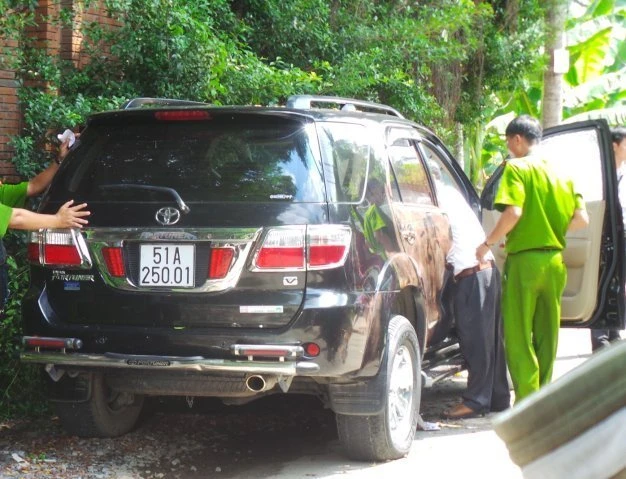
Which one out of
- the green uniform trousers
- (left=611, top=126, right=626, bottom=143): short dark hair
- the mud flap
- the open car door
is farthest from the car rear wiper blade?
(left=611, top=126, right=626, bottom=143): short dark hair

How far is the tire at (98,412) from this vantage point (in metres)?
6.46

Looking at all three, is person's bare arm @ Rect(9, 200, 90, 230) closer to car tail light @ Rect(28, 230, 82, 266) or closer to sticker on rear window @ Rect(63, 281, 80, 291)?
car tail light @ Rect(28, 230, 82, 266)

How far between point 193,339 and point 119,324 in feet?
1.53

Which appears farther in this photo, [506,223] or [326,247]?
[506,223]

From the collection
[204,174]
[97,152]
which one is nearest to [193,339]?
[204,174]

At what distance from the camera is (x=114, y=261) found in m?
5.92

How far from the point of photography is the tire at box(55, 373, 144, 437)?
646cm

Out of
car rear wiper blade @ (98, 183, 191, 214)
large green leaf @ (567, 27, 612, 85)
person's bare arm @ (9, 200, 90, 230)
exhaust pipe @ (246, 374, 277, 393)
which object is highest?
large green leaf @ (567, 27, 612, 85)

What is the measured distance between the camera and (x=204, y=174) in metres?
6.04

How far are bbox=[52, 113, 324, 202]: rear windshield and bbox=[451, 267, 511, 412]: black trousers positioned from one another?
79.2 inches

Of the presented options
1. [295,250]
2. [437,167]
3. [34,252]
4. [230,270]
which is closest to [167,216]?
[230,270]

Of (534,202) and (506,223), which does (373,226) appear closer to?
(506,223)

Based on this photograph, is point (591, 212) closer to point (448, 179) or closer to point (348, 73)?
point (448, 179)

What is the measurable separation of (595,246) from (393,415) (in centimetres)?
289
